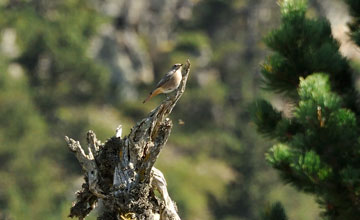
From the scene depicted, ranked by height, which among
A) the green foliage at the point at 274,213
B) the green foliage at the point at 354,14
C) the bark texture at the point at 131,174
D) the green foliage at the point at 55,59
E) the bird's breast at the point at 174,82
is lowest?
the bark texture at the point at 131,174

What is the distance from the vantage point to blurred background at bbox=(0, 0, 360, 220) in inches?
2120

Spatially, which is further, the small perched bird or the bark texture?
the small perched bird

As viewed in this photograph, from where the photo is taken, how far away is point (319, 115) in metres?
8.22

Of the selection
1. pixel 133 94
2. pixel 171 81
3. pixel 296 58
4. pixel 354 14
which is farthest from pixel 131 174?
pixel 133 94

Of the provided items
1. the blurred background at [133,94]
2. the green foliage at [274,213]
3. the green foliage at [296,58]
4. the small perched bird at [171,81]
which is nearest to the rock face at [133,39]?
the blurred background at [133,94]

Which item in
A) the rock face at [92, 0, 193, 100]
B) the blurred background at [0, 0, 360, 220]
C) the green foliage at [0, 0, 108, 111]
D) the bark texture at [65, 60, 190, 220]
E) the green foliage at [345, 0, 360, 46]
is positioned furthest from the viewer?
the rock face at [92, 0, 193, 100]

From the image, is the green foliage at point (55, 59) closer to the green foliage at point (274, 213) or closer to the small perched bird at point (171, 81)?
the green foliage at point (274, 213)

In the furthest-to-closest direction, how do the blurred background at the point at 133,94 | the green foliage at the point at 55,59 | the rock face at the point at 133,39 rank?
1. the rock face at the point at 133,39
2. the green foliage at the point at 55,59
3. the blurred background at the point at 133,94

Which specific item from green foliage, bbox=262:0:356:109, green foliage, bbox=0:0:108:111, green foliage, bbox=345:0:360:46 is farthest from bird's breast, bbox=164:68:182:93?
green foliage, bbox=0:0:108:111

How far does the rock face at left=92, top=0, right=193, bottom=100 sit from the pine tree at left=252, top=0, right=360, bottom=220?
6382cm

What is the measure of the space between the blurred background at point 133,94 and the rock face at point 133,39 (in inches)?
4.8

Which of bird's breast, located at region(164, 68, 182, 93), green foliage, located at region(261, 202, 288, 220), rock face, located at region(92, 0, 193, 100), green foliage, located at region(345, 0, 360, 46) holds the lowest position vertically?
green foliage, located at region(261, 202, 288, 220)

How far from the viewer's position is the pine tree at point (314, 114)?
8.26 m

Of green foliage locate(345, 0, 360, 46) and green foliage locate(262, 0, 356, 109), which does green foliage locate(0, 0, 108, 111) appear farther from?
green foliage locate(262, 0, 356, 109)
